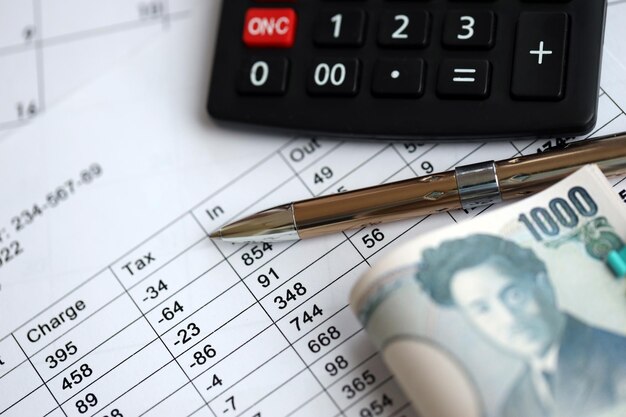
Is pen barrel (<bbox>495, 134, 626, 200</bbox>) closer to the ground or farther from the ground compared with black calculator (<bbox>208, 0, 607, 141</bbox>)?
closer to the ground

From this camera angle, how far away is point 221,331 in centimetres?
39

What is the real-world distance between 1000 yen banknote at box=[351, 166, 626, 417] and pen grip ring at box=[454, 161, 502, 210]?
0.09 ft

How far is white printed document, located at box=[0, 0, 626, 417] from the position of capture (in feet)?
1.24

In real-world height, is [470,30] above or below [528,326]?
above

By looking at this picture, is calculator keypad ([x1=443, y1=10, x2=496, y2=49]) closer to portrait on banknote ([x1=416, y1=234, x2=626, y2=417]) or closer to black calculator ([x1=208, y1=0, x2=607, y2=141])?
black calculator ([x1=208, y1=0, x2=607, y2=141])

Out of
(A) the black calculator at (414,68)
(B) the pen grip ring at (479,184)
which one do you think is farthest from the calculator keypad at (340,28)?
(B) the pen grip ring at (479,184)

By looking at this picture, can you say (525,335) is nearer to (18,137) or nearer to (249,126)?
(249,126)

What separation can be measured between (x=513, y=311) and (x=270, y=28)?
8.6 inches

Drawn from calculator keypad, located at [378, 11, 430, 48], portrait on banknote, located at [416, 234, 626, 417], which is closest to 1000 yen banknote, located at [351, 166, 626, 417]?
portrait on banknote, located at [416, 234, 626, 417]

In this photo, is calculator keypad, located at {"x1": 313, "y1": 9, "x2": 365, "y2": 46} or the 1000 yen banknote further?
calculator keypad, located at {"x1": 313, "y1": 9, "x2": 365, "y2": 46}

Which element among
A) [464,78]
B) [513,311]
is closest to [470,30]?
[464,78]

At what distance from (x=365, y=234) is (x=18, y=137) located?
233 millimetres

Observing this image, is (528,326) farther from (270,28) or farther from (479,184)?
(270,28)

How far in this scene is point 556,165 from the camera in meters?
0.37
